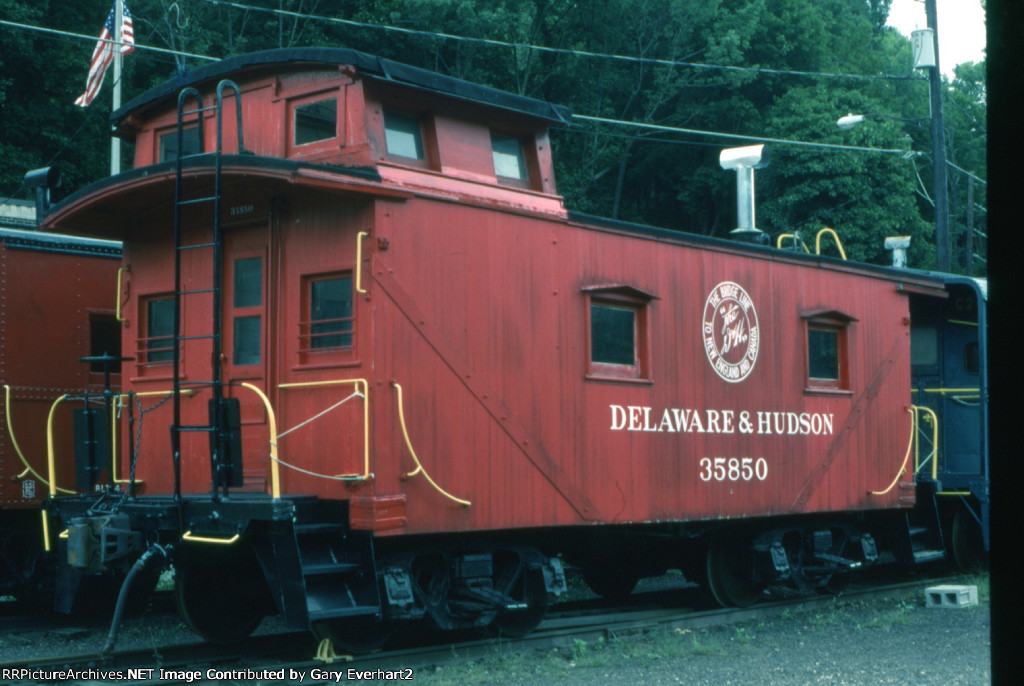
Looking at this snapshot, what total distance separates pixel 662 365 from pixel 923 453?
576 centimetres

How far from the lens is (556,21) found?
31.8m

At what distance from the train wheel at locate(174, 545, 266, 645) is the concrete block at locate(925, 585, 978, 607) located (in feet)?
20.7

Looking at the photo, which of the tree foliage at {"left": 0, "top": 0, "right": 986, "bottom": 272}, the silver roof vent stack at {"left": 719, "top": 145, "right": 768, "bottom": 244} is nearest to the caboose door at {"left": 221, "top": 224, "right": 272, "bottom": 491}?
the silver roof vent stack at {"left": 719, "top": 145, "right": 768, "bottom": 244}

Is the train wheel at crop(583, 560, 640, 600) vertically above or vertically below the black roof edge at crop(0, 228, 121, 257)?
below

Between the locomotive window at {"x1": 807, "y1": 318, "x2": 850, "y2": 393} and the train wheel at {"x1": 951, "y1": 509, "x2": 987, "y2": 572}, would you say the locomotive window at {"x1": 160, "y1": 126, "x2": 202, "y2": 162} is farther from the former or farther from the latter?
the train wheel at {"x1": 951, "y1": 509, "x2": 987, "y2": 572}

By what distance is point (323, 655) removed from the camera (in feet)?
25.4

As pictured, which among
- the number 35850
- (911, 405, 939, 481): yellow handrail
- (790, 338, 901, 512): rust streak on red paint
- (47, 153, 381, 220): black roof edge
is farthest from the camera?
(911, 405, 939, 481): yellow handrail

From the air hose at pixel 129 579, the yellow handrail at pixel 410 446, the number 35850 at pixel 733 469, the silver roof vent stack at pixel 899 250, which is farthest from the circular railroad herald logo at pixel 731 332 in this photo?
the air hose at pixel 129 579

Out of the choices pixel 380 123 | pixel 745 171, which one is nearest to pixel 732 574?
pixel 745 171

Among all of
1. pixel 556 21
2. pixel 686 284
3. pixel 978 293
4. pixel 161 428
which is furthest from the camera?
pixel 556 21

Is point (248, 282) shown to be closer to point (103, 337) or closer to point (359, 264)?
point (359, 264)

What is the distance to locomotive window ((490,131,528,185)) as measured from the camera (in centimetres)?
904

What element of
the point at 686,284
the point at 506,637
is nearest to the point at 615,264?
the point at 686,284

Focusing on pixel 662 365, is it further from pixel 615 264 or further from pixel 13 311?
pixel 13 311
